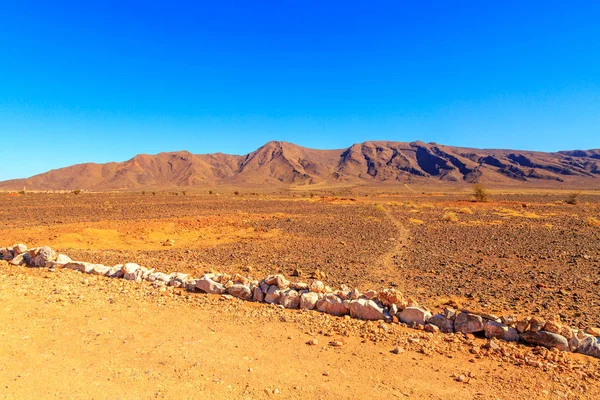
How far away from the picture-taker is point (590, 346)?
5738mm

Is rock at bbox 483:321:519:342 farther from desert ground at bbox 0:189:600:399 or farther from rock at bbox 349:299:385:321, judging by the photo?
rock at bbox 349:299:385:321

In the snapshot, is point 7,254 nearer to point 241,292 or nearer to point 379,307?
point 241,292

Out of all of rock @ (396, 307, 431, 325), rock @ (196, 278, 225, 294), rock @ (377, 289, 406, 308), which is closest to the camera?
rock @ (396, 307, 431, 325)

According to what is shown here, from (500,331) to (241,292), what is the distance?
5216mm

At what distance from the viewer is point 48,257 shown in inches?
408

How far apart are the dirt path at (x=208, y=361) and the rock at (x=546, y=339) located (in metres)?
0.85

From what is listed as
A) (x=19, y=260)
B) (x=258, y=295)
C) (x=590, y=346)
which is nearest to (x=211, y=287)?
(x=258, y=295)

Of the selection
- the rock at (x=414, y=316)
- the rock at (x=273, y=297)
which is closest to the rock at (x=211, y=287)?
the rock at (x=273, y=297)

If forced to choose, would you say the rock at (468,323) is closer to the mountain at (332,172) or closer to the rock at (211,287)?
the rock at (211,287)

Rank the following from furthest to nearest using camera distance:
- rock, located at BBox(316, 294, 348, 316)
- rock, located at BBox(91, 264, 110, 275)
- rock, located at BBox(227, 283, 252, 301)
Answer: rock, located at BBox(91, 264, 110, 275)
rock, located at BBox(227, 283, 252, 301)
rock, located at BBox(316, 294, 348, 316)

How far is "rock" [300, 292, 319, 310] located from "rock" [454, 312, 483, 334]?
274 cm

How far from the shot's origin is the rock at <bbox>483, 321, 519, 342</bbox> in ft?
20.2

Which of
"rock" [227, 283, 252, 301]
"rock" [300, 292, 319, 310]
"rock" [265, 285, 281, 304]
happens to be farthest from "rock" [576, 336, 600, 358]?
"rock" [227, 283, 252, 301]

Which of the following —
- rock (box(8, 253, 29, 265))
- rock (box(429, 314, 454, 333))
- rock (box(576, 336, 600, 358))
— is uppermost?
rock (box(8, 253, 29, 265))
